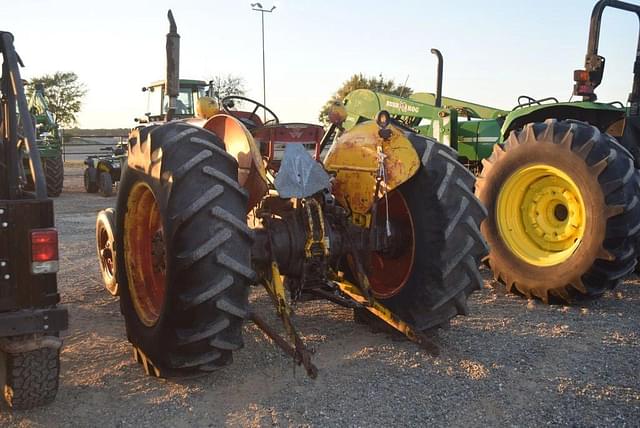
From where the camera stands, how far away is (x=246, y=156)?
399 cm

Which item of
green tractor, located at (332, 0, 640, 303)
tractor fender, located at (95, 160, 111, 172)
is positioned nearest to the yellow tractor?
green tractor, located at (332, 0, 640, 303)

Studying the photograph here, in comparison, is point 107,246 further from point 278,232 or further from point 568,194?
point 568,194

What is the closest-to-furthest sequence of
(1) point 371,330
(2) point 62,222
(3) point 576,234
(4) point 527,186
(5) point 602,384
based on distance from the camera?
(5) point 602,384
(1) point 371,330
(3) point 576,234
(4) point 527,186
(2) point 62,222

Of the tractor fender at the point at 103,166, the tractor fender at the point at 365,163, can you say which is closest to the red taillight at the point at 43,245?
the tractor fender at the point at 365,163

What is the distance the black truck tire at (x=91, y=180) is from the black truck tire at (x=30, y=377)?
1485cm

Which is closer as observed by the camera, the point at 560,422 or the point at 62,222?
the point at 560,422

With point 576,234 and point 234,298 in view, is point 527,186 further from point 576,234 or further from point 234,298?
point 234,298

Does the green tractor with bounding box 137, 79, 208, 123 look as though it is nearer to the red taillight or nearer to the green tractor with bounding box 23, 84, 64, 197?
the green tractor with bounding box 23, 84, 64, 197

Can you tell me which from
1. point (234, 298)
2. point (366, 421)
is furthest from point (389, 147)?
point (366, 421)

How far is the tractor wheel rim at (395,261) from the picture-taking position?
15.2 feet

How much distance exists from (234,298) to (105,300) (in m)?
2.86

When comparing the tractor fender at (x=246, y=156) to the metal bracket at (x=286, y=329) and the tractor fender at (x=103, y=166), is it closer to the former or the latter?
the metal bracket at (x=286, y=329)

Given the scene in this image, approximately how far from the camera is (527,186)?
628 cm

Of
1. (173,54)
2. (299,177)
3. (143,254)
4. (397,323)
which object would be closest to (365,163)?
(299,177)
